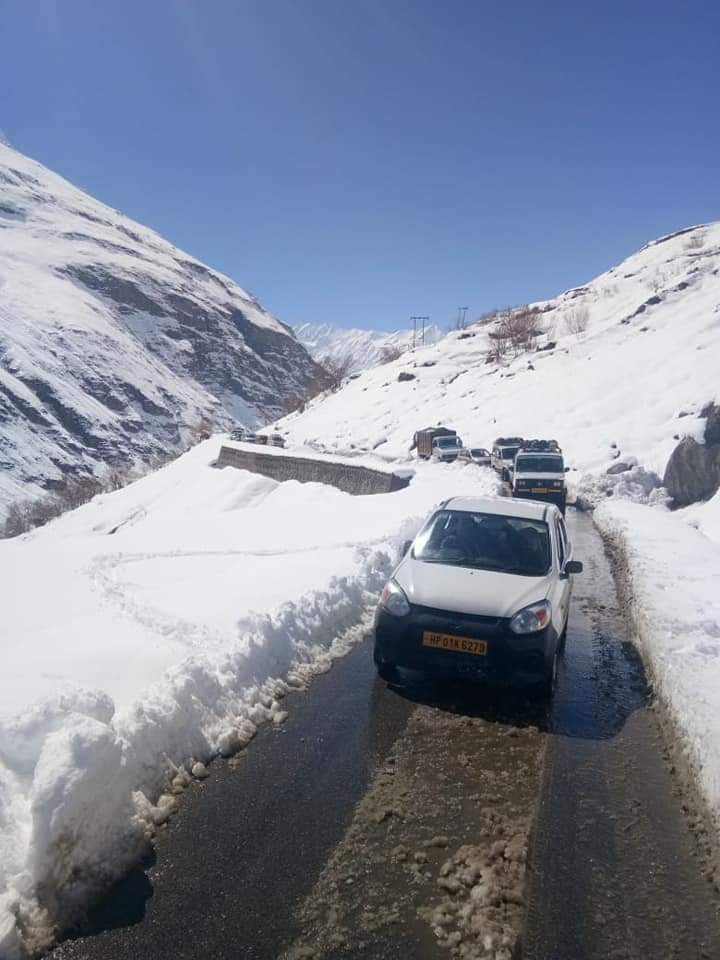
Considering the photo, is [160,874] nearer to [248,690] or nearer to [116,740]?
[116,740]

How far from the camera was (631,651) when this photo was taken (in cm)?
766

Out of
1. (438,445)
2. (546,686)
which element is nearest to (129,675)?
(546,686)

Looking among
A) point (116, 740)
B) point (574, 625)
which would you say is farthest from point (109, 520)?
point (116, 740)

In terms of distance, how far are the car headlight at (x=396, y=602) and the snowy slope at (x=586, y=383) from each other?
75.2 feet

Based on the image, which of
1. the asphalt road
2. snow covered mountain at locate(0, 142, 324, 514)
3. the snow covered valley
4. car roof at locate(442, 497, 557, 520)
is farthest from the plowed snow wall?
snow covered mountain at locate(0, 142, 324, 514)

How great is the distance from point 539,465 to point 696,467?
6360mm

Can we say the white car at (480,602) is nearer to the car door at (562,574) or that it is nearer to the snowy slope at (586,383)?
the car door at (562,574)

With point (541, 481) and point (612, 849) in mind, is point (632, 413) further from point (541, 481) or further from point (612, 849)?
point (612, 849)

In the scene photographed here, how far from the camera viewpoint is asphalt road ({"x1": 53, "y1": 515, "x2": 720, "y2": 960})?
10.2 feet

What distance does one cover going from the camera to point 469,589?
238 inches

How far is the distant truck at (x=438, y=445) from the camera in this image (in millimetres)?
38875

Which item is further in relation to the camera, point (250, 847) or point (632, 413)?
point (632, 413)

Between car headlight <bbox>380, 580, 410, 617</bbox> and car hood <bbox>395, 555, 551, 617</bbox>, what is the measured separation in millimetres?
54

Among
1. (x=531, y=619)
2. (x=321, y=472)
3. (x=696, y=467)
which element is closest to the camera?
(x=531, y=619)
